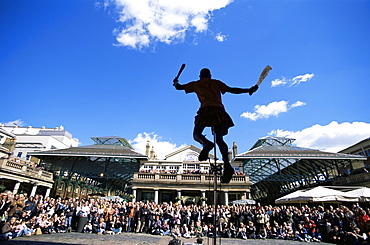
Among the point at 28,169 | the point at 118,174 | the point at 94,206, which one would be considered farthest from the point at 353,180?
the point at 28,169

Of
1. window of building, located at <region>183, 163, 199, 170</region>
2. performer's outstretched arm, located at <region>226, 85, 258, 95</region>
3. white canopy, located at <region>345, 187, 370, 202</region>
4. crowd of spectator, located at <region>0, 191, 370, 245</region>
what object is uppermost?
window of building, located at <region>183, 163, 199, 170</region>

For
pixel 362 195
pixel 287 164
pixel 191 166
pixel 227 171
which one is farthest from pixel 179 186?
pixel 227 171

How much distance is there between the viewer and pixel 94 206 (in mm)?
11719

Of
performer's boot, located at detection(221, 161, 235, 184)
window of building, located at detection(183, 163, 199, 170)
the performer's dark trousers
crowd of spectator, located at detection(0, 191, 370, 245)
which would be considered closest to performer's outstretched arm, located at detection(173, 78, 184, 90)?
the performer's dark trousers

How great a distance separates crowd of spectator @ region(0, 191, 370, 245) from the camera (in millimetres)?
8648

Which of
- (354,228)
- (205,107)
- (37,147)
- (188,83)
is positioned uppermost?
(37,147)

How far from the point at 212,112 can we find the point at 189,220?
1033cm

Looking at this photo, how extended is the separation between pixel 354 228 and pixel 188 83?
9502 millimetres

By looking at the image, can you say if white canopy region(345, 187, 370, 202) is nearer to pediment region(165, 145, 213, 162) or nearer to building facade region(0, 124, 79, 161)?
pediment region(165, 145, 213, 162)

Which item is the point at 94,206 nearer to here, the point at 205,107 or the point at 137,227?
the point at 137,227

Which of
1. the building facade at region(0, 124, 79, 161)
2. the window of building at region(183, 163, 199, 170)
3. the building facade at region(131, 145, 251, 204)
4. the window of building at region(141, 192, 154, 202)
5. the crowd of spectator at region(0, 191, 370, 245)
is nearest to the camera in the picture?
the crowd of spectator at region(0, 191, 370, 245)

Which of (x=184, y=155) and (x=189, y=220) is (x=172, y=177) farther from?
(x=184, y=155)

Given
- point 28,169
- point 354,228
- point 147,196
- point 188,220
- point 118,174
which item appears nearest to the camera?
point 354,228

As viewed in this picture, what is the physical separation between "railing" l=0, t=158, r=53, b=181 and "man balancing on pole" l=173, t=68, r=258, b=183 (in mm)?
25504
